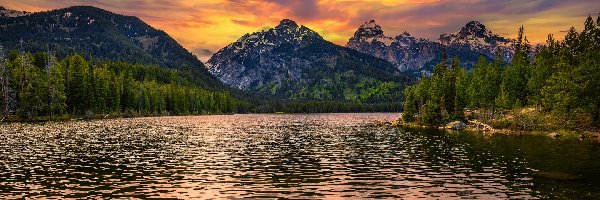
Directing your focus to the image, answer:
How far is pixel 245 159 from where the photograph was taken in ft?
171

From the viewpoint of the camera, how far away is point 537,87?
117 m

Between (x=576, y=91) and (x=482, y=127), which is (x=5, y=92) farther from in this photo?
(x=576, y=91)

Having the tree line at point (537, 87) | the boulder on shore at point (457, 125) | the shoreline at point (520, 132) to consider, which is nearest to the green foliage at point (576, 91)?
the tree line at point (537, 87)

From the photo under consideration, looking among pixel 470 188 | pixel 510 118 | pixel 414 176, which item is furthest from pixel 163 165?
pixel 510 118

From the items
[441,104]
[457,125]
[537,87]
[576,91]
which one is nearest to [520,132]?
[576,91]

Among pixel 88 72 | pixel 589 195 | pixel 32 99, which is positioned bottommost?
pixel 589 195

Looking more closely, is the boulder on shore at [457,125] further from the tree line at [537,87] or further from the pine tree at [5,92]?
the pine tree at [5,92]

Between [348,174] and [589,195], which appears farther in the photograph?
[348,174]

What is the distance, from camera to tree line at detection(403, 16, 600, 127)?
92375 mm

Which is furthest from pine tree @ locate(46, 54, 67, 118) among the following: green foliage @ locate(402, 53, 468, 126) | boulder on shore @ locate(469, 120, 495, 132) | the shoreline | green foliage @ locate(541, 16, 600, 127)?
green foliage @ locate(541, 16, 600, 127)

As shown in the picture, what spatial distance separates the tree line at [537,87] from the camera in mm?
92375

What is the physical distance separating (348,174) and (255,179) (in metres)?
8.83

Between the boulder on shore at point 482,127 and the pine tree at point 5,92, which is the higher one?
the pine tree at point 5,92

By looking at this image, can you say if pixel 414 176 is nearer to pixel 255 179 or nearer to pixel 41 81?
pixel 255 179
